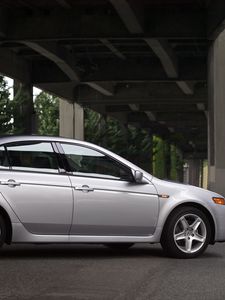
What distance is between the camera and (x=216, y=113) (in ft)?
98.5

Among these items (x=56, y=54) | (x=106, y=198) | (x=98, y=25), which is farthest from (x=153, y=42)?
(x=106, y=198)

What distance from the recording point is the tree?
3369cm

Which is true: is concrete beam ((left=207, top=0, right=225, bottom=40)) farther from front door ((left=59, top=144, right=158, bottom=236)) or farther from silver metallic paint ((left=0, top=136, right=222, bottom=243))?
front door ((left=59, top=144, right=158, bottom=236))

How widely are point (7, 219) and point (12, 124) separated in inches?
1013

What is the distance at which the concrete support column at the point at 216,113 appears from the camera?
97.7 feet

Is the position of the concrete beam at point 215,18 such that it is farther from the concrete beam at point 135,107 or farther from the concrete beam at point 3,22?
the concrete beam at point 135,107

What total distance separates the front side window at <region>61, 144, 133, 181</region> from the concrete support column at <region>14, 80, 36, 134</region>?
23.5m

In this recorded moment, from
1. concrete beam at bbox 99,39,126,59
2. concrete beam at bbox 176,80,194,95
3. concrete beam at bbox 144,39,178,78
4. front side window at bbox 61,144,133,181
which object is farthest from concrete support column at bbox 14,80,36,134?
front side window at bbox 61,144,133,181

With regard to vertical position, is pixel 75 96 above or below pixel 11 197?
above

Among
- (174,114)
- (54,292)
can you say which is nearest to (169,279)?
(54,292)

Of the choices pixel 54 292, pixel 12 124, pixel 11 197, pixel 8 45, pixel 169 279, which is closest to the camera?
pixel 54 292

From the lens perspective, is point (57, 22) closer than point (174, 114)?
Yes

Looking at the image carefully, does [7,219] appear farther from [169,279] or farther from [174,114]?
[174,114]

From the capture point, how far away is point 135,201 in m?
9.59
